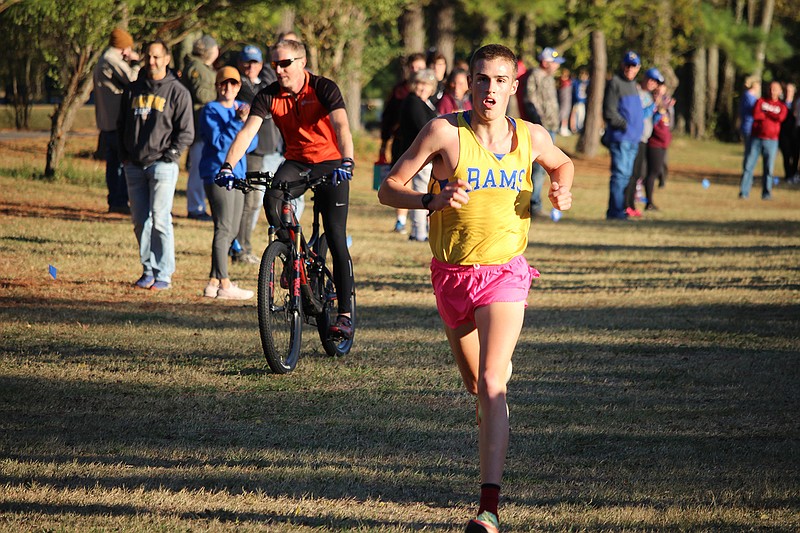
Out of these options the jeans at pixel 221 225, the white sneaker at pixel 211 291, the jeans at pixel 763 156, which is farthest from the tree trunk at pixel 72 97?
the jeans at pixel 763 156

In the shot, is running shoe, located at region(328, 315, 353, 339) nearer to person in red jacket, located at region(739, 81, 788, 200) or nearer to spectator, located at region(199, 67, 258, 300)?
spectator, located at region(199, 67, 258, 300)

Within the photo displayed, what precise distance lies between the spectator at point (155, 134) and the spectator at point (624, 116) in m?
8.24

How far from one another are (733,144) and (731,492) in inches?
1809

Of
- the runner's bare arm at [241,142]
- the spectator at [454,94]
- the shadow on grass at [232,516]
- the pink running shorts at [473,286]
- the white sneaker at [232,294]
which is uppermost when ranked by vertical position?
the spectator at [454,94]

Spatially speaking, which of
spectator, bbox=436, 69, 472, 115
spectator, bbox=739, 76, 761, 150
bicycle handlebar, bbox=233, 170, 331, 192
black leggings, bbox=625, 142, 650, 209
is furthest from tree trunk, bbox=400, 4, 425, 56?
bicycle handlebar, bbox=233, 170, 331, 192

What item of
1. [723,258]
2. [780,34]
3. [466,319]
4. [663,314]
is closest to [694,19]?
[780,34]

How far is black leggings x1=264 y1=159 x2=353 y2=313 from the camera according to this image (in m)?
7.92

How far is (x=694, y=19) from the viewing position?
40.2 meters

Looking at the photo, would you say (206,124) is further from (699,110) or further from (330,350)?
(699,110)

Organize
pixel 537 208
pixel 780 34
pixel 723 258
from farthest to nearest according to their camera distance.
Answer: pixel 780 34 → pixel 537 208 → pixel 723 258

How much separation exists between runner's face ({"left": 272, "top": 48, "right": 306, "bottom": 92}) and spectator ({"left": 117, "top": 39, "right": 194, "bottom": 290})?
2626mm

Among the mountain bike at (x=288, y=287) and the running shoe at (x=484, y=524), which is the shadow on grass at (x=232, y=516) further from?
the mountain bike at (x=288, y=287)

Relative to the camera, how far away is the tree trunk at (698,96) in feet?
155

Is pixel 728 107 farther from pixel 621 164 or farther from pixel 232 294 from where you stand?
pixel 232 294
